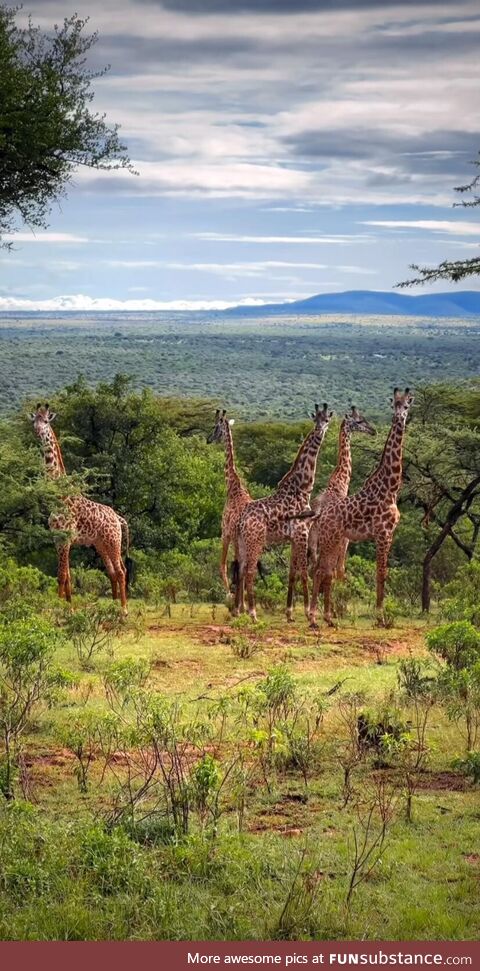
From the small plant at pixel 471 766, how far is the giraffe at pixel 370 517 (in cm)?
743

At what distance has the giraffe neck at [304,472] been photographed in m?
17.2

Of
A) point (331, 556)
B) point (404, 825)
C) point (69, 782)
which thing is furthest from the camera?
point (331, 556)

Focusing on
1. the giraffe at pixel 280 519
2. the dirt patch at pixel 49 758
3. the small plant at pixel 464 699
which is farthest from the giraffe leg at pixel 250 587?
the dirt patch at pixel 49 758

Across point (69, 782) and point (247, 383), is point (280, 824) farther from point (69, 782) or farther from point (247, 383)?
point (247, 383)

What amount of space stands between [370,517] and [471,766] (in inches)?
325

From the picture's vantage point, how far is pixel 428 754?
973cm

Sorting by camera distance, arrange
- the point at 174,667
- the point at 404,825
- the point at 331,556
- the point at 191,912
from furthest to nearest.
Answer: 1. the point at 331,556
2. the point at 174,667
3. the point at 404,825
4. the point at 191,912

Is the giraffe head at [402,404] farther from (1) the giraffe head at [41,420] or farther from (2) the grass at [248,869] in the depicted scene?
A: (2) the grass at [248,869]

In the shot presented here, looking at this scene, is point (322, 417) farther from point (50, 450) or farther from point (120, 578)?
point (50, 450)

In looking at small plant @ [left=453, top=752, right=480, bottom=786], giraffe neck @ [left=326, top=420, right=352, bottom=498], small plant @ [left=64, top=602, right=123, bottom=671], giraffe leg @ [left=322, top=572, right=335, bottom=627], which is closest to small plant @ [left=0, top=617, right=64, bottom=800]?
small plant @ [left=64, top=602, right=123, bottom=671]

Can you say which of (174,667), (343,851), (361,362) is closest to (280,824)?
(343,851)

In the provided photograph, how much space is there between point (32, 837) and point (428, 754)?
3681mm

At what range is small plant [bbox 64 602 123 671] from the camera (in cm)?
1357

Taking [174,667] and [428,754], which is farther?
[174,667]
